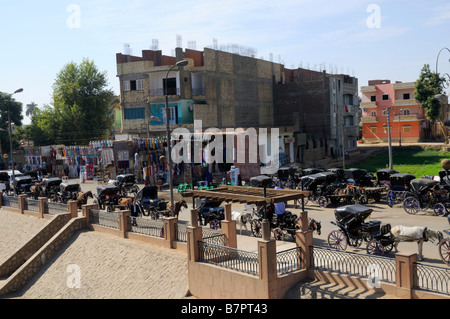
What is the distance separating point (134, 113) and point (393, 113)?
35.4 metres

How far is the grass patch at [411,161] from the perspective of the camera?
40.9 m

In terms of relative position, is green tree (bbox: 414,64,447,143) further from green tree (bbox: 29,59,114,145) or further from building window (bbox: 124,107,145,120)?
green tree (bbox: 29,59,114,145)

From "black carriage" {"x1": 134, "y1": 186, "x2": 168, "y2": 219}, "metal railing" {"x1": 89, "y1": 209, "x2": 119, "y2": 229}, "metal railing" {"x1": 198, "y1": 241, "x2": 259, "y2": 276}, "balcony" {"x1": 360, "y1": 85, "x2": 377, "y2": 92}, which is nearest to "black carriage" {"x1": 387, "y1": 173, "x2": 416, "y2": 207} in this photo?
"black carriage" {"x1": 134, "y1": 186, "x2": 168, "y2": 219}

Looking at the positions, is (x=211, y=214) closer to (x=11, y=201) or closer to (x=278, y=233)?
(x=278, y=233)

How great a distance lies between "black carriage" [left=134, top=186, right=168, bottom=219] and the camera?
2252 centimetres

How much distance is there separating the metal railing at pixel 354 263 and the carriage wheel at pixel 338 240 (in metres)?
1.27

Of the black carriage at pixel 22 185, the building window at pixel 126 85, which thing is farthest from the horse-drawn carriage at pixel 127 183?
the building window at pixel 126 85

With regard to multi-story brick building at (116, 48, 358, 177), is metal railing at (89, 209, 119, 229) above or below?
below

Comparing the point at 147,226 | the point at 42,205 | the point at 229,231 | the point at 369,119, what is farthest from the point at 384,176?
the point at 369,119

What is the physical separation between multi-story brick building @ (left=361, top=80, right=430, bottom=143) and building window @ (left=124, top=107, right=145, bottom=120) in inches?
1245

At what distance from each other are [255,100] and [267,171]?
74.1 ft

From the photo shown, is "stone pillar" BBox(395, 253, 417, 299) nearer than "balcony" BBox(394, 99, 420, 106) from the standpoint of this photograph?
Yes
